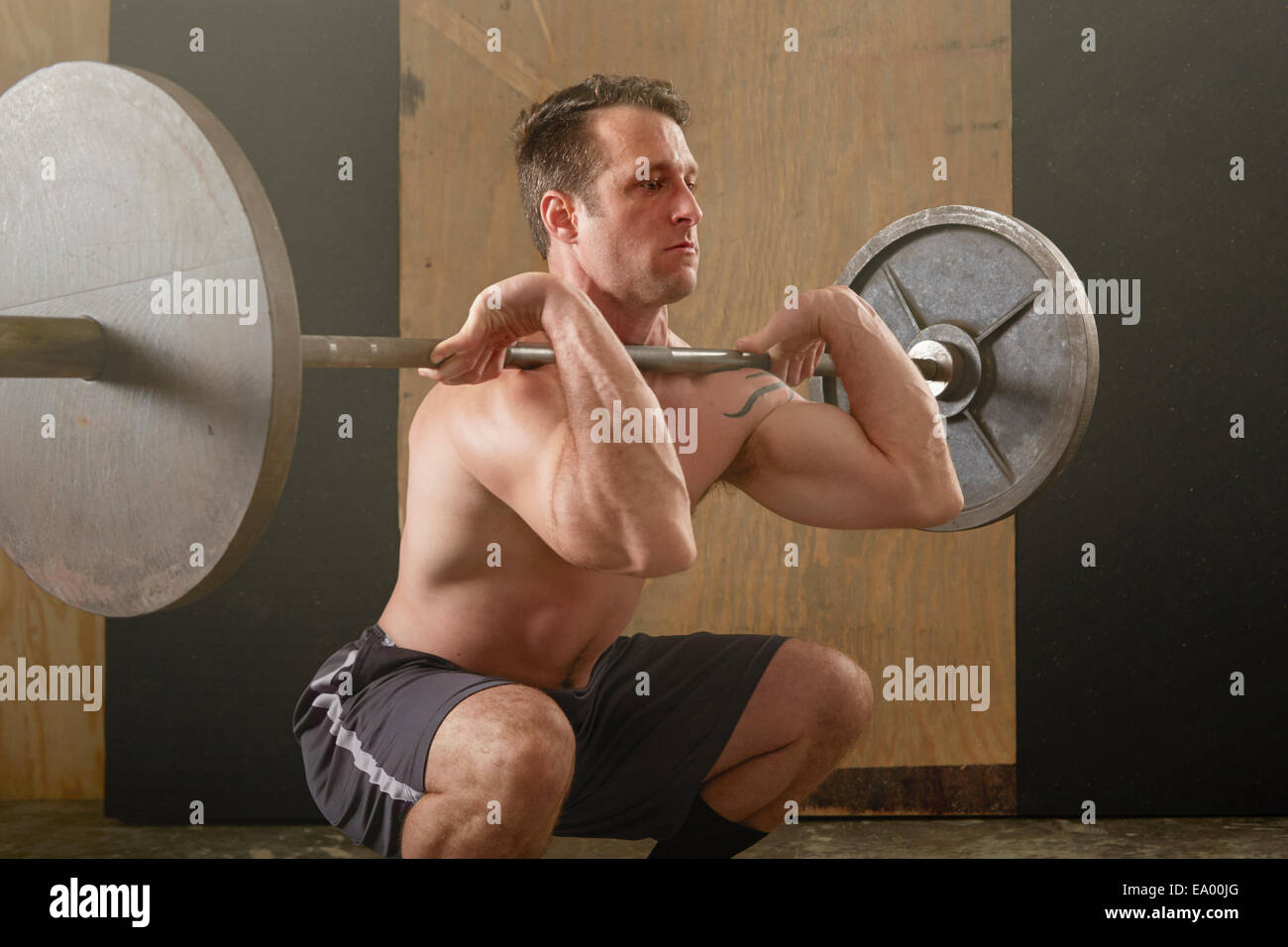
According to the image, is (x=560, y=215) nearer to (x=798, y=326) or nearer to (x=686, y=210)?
(x=686, y=210)

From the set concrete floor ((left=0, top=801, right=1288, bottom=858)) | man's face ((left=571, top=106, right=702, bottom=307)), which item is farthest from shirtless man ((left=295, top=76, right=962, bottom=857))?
concrete floor ((left=0, top=801, right=1288, bottom=858))

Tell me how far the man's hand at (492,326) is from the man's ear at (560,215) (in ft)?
1.01

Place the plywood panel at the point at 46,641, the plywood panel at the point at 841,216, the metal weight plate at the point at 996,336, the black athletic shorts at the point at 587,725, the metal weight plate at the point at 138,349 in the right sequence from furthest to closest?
the plywood panel at the point at 841,216
the plywood panel at the point at 46,641
the metal weight plate at the point at 996,336
the black athletic shorts at the point at 587,725
the metal weight plate at the point at 138,349

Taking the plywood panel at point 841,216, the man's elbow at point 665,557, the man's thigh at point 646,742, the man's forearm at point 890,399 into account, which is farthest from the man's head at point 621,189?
the plywood panel at point 841,216

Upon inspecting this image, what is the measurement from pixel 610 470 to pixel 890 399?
0.51m

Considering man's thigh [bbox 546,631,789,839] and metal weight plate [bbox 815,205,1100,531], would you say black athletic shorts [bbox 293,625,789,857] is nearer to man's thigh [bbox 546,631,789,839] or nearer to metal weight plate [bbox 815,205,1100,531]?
man's thigh [bbox 546,631,789,839]

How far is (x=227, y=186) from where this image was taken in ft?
3.51

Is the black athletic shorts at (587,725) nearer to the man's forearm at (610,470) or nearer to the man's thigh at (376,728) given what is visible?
the man's thigh at (376,728)

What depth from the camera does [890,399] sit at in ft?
5.18

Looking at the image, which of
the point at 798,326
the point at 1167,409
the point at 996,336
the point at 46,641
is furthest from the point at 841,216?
the point at 46,641

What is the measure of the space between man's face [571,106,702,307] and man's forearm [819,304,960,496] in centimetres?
23

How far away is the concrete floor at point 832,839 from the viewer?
222cm
